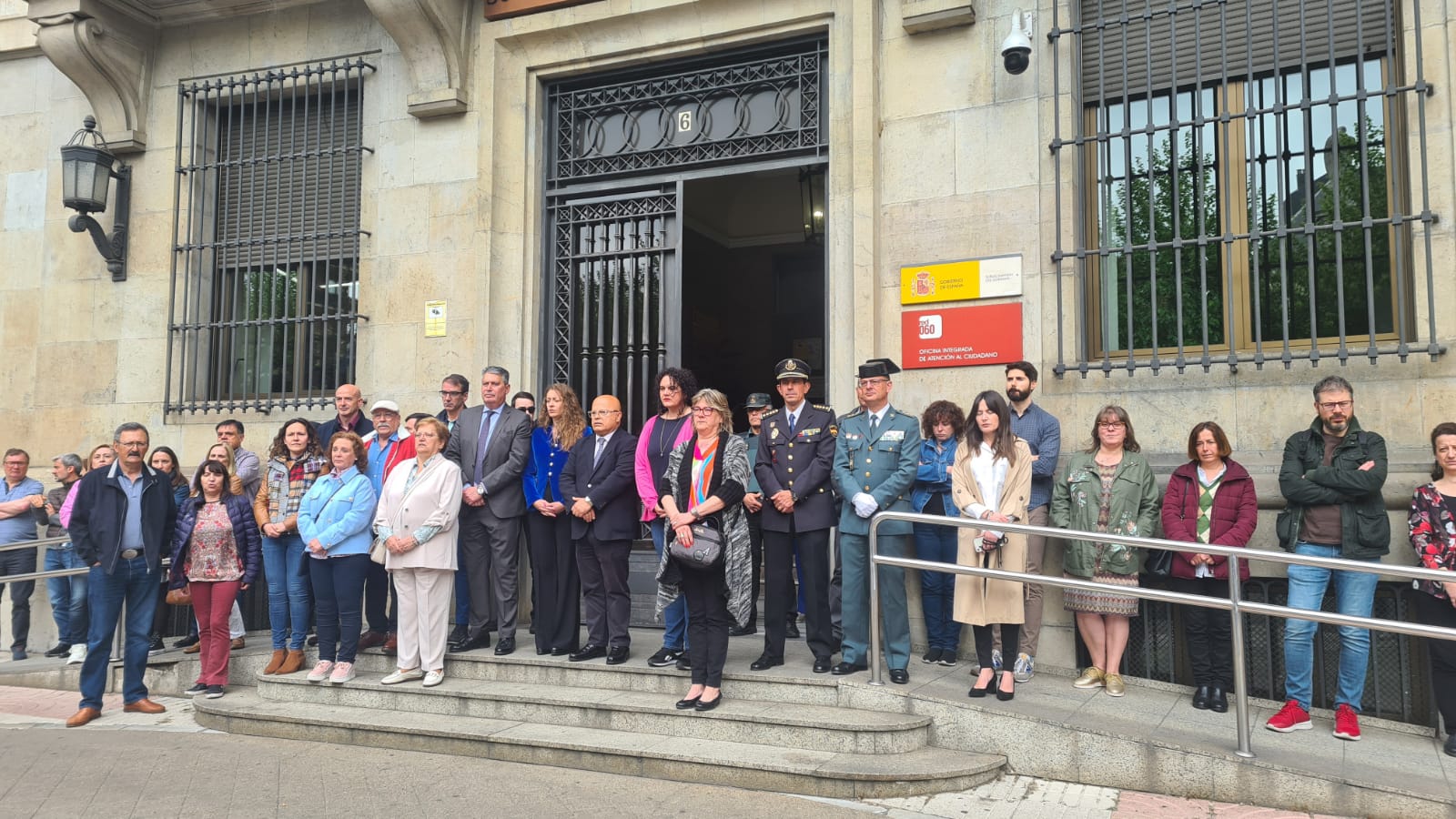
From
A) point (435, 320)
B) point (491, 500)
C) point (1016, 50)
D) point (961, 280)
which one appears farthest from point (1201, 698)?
point (435, 320)

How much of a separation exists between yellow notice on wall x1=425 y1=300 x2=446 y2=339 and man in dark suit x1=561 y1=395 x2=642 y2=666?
9.04 feet

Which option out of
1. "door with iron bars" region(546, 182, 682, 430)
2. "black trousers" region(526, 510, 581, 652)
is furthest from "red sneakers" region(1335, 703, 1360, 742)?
"door with iron bars" region(546, 182, 682, 430)

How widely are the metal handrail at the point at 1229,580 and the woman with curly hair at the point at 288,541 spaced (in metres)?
3.87

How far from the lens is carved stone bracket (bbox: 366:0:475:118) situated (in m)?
8.94

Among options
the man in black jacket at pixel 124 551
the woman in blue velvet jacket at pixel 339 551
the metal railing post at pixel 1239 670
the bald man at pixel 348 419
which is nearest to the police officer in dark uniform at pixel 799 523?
the metal railing post at pixel 1239 670

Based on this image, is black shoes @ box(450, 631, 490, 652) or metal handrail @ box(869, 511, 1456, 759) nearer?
metal handrail @ box(869, 511, 1456, 759)

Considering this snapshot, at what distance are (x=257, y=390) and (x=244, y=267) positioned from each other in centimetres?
122

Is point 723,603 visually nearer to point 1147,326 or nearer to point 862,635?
point 862,635

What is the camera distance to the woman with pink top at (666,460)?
652 cm

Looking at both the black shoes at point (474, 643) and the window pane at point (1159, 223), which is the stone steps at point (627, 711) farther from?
the window pane at point (1159, 223)

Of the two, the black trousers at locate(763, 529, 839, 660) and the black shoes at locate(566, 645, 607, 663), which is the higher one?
the black trousers at locate(763, 529, 839, 660)

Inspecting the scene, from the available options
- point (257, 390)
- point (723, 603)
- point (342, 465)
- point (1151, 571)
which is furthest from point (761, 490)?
point (257, 390)

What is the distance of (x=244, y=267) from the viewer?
33.0ft

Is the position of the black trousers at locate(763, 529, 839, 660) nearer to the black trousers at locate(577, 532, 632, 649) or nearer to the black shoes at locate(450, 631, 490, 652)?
the black trousers at locate(577, 532, 632, 649)
